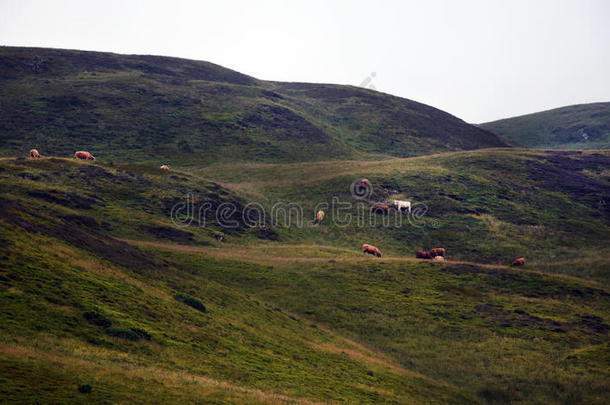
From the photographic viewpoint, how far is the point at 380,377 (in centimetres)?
3031

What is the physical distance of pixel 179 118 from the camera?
384ft

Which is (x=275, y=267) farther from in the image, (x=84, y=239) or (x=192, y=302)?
(x=84, y=239)

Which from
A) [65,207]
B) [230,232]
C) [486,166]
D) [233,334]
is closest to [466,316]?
[233,334]

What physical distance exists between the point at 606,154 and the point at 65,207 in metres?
113

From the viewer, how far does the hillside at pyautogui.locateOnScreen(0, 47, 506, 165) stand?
9944 cm

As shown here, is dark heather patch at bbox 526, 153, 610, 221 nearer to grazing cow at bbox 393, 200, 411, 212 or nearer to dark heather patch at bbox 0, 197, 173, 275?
grazing cow at bbox 393, 200, 411, 212

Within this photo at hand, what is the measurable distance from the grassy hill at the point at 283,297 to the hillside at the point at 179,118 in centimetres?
3016

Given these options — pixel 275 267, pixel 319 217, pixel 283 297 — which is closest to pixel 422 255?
pixel 275 267

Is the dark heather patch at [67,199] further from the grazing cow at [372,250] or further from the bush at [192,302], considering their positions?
the grazing cow at [372,250]

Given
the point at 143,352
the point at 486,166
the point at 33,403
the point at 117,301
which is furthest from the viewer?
the point at 486,166

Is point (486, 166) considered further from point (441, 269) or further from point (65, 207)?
point (65, 207)

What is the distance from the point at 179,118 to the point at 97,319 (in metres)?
99.5

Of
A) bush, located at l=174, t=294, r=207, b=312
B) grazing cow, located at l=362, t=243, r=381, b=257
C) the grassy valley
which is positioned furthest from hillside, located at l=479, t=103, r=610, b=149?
bush, located at l=174, t=294, r=207, b=312

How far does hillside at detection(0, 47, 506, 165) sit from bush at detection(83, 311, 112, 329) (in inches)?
2873
